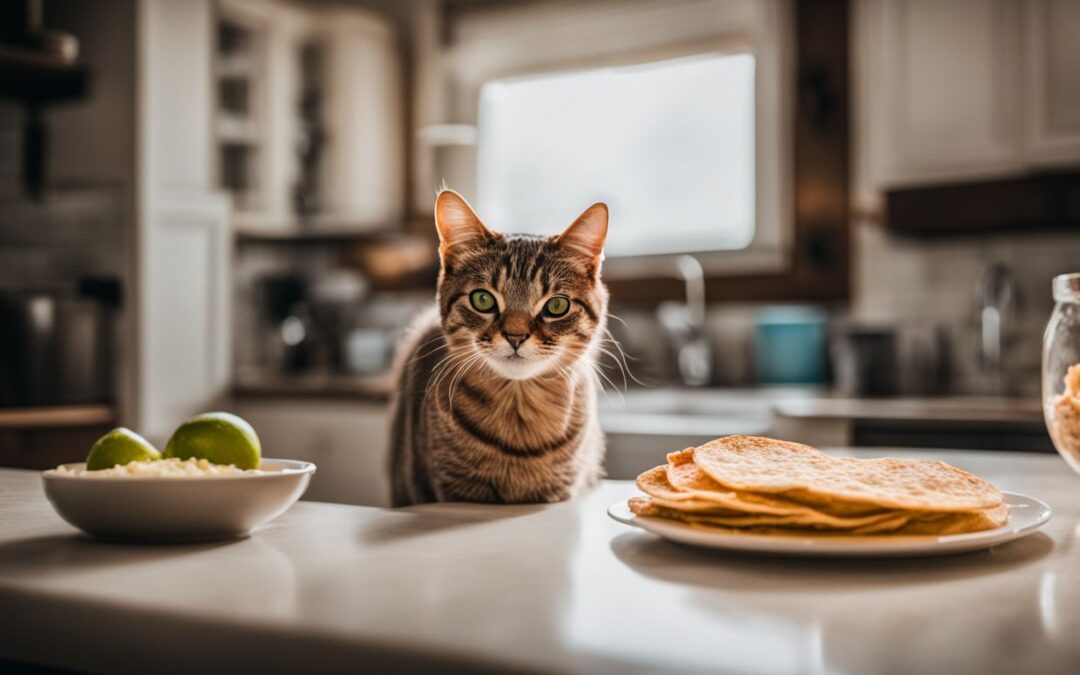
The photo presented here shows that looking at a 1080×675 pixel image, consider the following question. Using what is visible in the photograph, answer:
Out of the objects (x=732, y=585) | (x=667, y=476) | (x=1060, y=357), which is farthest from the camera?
(x=1060, y=357)

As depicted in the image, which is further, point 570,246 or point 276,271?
point 276,271

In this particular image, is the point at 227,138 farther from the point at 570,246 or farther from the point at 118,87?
the point at 570,246

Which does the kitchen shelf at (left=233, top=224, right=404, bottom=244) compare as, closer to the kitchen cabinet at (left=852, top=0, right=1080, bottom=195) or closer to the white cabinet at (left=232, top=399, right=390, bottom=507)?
→ the white cabinet at (left=232, top=399, right=390, bottom=507)

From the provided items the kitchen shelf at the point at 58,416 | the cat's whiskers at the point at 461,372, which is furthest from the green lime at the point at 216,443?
the kitchen shelf at the point at 58,416

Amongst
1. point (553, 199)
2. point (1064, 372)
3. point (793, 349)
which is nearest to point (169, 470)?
point (1064, 372)

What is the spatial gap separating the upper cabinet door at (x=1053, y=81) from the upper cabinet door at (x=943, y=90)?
0.17 feet

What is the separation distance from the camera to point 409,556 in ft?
2.56

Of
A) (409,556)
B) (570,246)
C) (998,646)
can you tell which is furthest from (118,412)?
(998,646)

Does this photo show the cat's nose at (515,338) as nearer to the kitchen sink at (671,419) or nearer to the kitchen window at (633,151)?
the kitchen sink at (671,419)

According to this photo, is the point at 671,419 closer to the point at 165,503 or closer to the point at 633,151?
the point at 633,151

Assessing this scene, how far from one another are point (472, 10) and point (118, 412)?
2.41m

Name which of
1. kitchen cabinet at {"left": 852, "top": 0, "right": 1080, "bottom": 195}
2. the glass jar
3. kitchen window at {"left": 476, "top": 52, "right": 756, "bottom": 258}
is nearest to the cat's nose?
the glass jar

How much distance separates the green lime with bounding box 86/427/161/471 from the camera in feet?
2.99

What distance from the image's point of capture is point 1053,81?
2.98 meters
